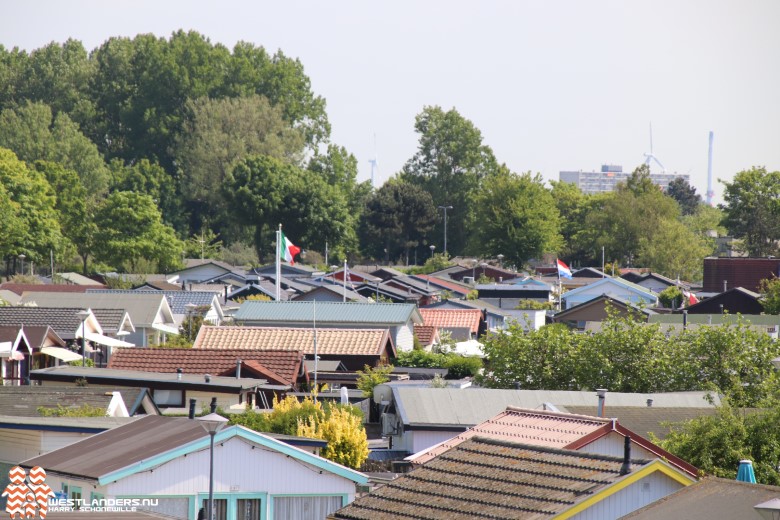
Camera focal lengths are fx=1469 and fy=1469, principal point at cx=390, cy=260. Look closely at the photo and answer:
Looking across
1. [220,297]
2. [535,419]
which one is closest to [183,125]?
[220,297]

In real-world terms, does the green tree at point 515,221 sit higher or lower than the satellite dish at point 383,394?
higher

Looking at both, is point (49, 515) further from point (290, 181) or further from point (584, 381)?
point (290, 181)

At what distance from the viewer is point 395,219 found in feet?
347

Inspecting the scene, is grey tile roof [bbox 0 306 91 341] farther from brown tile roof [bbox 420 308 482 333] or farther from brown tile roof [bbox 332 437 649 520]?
brown tile roof [bbox 332 437 649 520]

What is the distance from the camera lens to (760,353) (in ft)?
99.2

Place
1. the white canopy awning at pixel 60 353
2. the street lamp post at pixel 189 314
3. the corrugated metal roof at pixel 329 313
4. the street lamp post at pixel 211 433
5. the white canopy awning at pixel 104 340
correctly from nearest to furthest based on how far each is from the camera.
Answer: the street lamp post at pixel 211 433 < the white canopy awning at pixel 60 353 < the white canopy awning at pixel 104 340 < the corrugated metal roof at pixel 329 313 < the street lamp post at pixel 189 314

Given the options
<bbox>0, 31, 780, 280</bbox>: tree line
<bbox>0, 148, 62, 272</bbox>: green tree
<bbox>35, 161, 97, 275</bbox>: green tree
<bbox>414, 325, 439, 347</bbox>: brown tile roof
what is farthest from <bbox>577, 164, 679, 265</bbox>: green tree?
<bbox>414, 325, 439, 347</bbox>: brown tile roof

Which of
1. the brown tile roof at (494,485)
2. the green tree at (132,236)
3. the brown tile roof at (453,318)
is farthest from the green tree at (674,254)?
the brown tile roof at (494,485)

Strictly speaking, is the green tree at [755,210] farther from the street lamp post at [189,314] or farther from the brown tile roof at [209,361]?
the brown tile roof at [209,361]

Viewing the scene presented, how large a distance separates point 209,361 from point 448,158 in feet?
287

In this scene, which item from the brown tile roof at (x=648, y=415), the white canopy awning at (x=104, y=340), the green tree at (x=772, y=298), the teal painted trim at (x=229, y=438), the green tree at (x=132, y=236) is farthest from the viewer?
the green tree at (x=132, y=236)

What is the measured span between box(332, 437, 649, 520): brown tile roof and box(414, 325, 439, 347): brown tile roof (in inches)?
1278

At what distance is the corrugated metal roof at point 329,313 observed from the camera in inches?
1756

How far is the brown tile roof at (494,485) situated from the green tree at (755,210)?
288 feet
